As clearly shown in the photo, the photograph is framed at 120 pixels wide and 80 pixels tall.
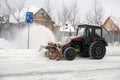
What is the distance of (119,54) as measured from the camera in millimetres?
21953

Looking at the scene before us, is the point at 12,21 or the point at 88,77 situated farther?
the point at 12,21

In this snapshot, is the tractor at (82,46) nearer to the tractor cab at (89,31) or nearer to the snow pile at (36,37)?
the tractor cab at (89,31)

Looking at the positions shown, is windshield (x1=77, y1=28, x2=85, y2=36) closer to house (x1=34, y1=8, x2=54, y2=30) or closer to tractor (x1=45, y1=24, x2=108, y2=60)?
tractor (x1=45, y1=24, x2=108, y2=60)

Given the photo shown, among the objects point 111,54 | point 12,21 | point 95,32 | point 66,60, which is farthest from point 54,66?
point 12,21

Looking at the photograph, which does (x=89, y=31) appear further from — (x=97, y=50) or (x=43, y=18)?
(x=43, y=18)

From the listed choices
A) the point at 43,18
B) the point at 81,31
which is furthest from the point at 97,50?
the point at 43,18

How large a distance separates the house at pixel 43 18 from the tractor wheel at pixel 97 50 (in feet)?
115

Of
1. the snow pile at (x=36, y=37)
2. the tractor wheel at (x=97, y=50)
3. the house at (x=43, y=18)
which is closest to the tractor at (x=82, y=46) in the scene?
the tractor wheel at (x=97, y=50)

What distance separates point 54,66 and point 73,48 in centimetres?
320

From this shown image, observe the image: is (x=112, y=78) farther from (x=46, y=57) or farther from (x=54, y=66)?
(x=46, y=57)

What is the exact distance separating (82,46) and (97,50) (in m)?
1.03

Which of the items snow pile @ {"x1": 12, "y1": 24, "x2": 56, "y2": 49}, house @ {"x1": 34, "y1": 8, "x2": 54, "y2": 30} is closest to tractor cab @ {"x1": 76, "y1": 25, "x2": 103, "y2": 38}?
snow pile @ {"x1": 12, "y1": 24, "x2": 56, "y2": 49}

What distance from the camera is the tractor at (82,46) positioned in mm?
15836

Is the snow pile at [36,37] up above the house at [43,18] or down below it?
below
